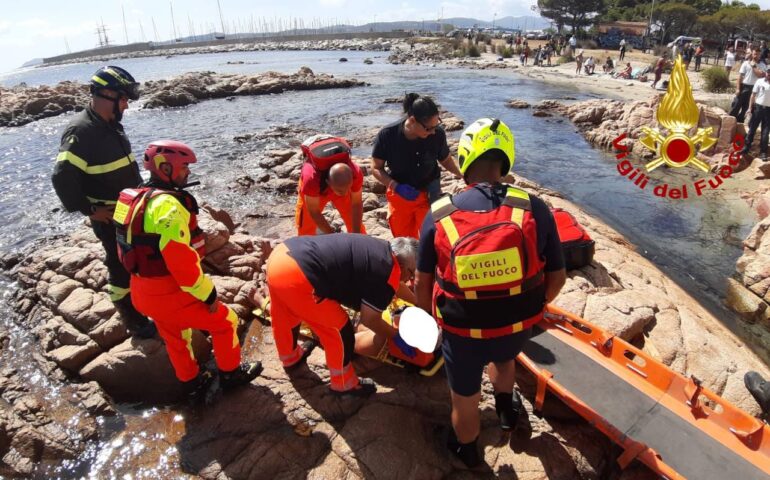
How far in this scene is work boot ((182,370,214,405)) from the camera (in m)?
3.55

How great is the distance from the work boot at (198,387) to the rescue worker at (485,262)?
215 centimetres

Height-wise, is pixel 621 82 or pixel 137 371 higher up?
pixel 621 82

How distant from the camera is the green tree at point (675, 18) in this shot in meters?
34.9

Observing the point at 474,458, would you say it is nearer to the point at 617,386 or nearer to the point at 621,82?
→ the point at 617,386

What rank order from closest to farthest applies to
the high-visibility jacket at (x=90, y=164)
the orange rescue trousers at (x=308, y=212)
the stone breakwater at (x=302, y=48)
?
the high-visibility jacket at (x=90, y=164) < the orange rescue trousers at (x=308, y=212) < the stone breakwater at (x=302, y=48)

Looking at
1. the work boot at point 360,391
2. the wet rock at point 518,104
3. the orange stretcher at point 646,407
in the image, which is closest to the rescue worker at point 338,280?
the work boot at point 360,391

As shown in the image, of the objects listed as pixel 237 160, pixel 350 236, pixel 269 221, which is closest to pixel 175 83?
pixel 237 160

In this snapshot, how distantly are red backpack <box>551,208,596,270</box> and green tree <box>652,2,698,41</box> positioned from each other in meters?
40.9

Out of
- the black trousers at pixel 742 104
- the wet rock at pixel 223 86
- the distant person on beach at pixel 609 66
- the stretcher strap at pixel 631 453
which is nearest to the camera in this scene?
the stretcher strap at pixel 631 453

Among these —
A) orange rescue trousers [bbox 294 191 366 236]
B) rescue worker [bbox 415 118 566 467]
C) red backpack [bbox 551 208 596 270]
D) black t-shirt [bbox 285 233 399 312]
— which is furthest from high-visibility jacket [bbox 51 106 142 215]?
red backpack [bbox 551 208 596 270]

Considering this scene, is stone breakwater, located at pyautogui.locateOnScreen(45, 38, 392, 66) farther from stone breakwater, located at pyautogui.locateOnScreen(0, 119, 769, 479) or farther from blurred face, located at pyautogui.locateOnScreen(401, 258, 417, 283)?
blurred face, located at pyautogui.locateOnScreen(401, 258, 417, 283)

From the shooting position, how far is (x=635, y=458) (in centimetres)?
287

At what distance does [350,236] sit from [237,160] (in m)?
10.3

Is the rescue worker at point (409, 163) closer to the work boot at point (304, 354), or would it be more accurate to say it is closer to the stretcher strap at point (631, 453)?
the work boot at point (304, 354)
